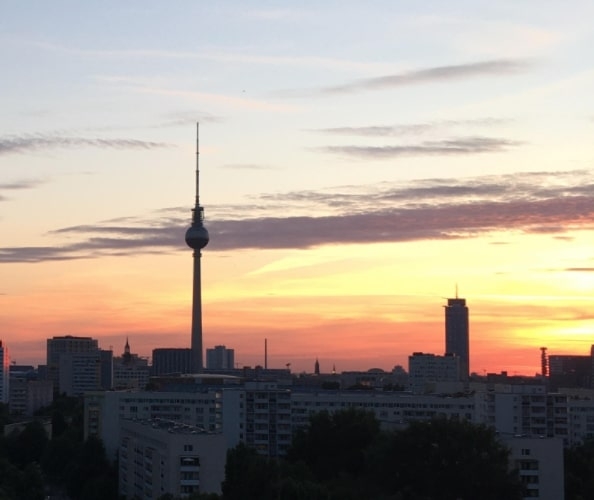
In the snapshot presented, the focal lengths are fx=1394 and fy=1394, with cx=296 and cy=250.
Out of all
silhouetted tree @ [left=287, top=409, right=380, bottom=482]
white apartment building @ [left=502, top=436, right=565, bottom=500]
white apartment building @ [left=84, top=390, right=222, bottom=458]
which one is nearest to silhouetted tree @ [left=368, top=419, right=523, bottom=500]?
white apartment building @ [left=502, top=436, right=565, bottom=500]

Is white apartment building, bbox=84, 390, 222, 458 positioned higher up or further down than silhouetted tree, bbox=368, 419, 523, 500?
higher up

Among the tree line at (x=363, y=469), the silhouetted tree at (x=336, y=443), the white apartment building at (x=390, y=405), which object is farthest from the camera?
the white apartment building at (x=390, y=405)

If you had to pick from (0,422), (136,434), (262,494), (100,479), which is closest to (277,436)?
(100,479)

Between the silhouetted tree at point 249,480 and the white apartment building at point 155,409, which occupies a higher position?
the white apartment building at point 155,409

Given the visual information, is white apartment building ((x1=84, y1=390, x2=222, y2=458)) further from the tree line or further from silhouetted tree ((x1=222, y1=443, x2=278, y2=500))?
silhouetted tree ((x1=222, y1=443, x2=278, y2=500))

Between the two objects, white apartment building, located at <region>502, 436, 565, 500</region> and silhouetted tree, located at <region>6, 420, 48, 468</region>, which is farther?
silhouetted tree, located at <region>6, 420, 48, 468</region>

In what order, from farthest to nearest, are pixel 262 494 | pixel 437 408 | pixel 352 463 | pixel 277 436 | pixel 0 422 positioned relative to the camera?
pixel 0 422 → pixel 437 408 → pixel 277 436 → pixel 352 463 → pixel 262 494

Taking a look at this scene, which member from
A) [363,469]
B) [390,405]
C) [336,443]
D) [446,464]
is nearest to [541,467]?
[446,464]

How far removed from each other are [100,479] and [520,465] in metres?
36.7

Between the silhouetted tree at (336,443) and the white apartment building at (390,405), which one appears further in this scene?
the white apartment building at (390,405)

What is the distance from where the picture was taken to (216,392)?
134125mm

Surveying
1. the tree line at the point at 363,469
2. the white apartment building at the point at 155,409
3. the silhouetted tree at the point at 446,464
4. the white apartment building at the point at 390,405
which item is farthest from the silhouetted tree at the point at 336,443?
the white apartment building at the point at 390,405

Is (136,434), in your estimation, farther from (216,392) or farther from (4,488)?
(216,392)

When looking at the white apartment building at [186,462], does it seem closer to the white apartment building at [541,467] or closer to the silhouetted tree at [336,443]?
the white apartment building at [541,467]
